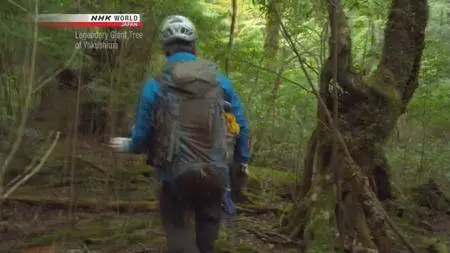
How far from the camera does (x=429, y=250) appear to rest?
654 cm

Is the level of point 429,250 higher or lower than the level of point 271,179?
lower

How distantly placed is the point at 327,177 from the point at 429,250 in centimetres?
135

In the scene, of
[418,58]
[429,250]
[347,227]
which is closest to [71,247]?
[347,227]

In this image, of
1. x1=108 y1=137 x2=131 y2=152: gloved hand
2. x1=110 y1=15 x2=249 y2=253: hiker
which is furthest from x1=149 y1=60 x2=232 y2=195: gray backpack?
x1=108 y1=137 x2=131 y2=152: gloved hand

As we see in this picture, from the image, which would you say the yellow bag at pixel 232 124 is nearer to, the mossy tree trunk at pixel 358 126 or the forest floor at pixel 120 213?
the mossy tree trunk at pixel 358 126

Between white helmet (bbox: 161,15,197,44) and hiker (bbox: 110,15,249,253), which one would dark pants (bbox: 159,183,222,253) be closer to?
hiker (bbox: 110,15,249,253)

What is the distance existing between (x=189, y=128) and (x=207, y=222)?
74cm

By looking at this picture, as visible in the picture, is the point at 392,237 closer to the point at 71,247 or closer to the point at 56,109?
the point at 71,247

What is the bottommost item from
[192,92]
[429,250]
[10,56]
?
[429,250]

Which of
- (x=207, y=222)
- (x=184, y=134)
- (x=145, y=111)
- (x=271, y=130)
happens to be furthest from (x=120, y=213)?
(x=271, y=130)

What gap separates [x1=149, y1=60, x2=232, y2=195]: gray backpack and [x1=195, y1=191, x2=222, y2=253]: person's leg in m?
0.28

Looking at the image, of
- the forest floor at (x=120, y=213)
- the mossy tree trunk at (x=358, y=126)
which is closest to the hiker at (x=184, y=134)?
the forest floor at (x=120, y=213)

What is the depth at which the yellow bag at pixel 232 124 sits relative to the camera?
3895 millimetres

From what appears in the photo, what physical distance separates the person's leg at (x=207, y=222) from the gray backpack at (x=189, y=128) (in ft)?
0.91
